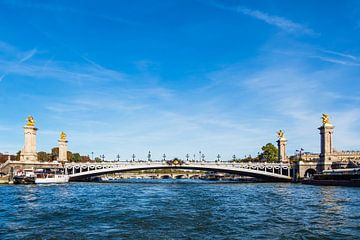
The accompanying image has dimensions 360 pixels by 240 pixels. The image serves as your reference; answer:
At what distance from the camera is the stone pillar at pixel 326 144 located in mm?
98125

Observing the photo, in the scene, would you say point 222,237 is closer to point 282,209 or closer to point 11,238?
point 11,238

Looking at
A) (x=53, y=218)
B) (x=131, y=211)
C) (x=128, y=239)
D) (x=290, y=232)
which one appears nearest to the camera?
(x=128, y=239)

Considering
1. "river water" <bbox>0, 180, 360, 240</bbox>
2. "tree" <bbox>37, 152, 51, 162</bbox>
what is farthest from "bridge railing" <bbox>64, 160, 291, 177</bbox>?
"river water" <bbox>0, 180, 360, 240</bbox>

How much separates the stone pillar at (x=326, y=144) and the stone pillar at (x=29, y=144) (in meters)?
70.3

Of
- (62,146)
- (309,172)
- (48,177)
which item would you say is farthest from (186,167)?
A: (62,146)

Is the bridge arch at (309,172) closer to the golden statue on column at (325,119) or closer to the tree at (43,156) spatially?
the golden statue on column at (325,119)

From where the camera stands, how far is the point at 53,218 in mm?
30109

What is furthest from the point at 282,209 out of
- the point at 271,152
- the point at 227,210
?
the point at 271,152

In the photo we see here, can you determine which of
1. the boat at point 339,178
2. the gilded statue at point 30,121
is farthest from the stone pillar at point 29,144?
the boat at point 339,178

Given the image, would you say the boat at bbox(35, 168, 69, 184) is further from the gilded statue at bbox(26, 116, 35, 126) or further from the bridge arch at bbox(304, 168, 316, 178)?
the bridge arch at bbox(304, 168, 316, 178)

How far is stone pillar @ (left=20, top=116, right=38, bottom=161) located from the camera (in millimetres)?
103625

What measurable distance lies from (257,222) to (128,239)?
393 inches

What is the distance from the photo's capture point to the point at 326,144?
325 ft

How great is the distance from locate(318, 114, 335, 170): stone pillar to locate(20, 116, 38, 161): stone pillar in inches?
2768
